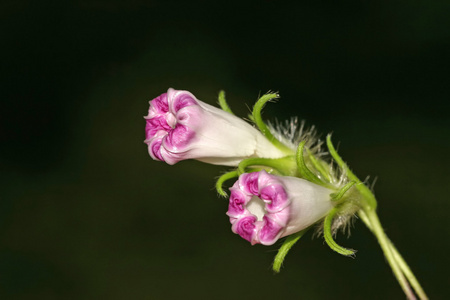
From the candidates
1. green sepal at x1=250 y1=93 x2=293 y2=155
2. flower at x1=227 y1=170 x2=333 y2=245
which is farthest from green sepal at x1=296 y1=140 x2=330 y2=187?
green sepal at x1=250 y1=93 x2=293 y2=155

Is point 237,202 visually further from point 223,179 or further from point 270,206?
point 223,179

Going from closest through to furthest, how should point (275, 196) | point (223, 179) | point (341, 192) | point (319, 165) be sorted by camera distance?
1. point (275, 196)
2. point (341, 192)
3. point (223, 179)
4. point (319, 165)

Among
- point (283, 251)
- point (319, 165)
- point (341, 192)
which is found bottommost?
point (283, 251)

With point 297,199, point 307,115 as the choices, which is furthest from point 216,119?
point 307,115

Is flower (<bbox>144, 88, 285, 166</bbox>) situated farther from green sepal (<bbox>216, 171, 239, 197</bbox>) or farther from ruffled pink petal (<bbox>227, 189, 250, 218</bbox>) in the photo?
ruffled pink petal (<bbox>227, 189, 250, 218</bbox>)

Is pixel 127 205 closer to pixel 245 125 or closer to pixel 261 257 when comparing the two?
pixel 261 257

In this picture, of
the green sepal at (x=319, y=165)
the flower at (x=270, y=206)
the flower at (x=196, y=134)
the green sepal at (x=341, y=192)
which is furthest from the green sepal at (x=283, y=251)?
the flower at (x=196, y=134)

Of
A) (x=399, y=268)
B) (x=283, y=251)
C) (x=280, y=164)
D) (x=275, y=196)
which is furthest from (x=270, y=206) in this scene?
(x=399, y=268)

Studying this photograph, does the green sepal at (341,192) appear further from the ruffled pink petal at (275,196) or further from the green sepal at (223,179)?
the green sepal at (223,179)
